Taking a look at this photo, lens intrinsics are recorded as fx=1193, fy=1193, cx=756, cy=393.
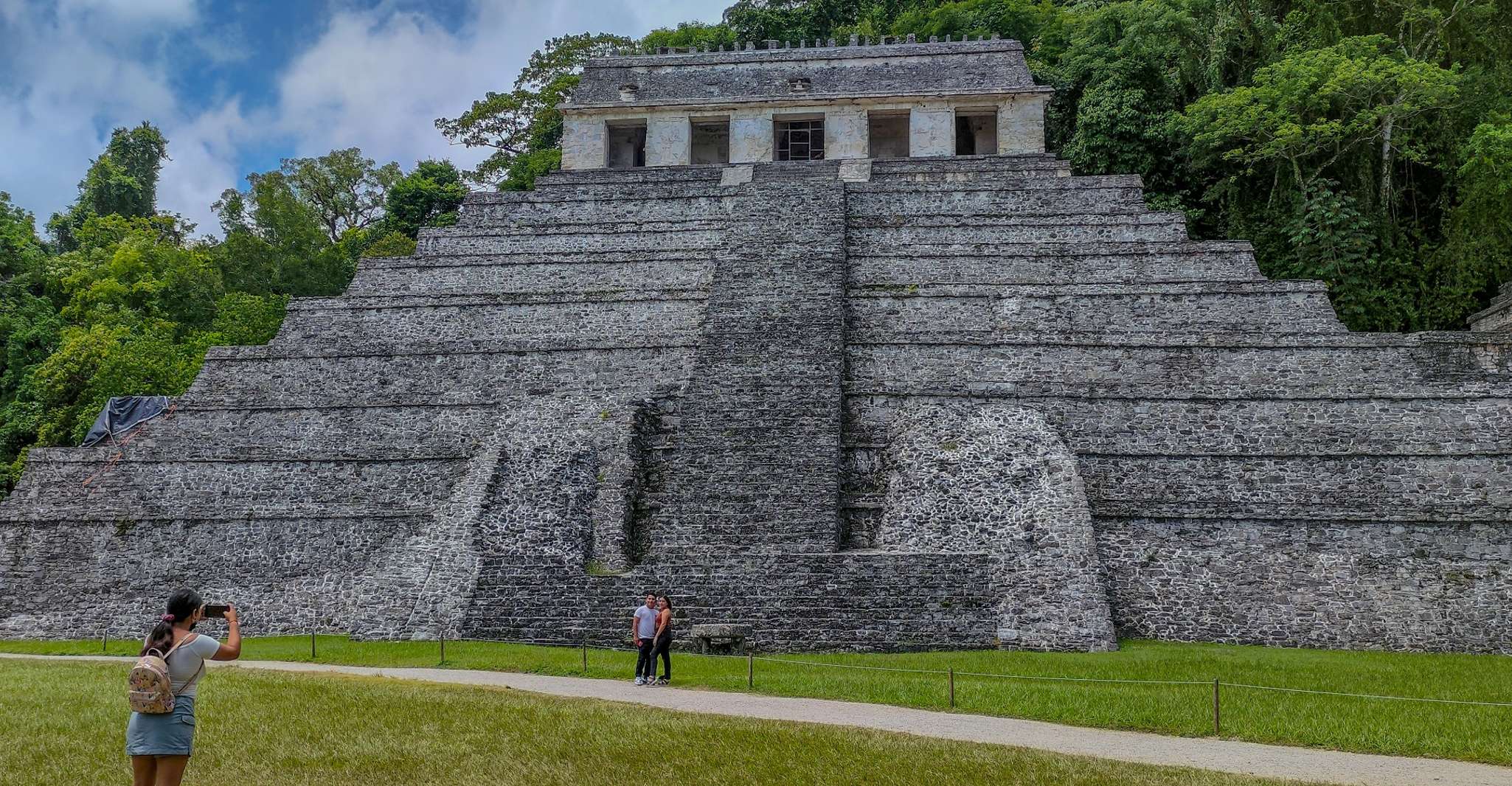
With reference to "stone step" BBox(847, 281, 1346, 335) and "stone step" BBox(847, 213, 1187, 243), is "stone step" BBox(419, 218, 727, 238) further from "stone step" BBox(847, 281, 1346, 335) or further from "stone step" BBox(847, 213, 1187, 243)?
"stone step" BBox(847, 281, 1346, 335)

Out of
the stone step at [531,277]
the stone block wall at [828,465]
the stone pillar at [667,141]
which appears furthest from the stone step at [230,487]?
the stone pillar at [667,141]

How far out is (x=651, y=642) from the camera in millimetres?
12188

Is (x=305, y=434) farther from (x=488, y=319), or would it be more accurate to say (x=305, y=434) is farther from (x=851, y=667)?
(x=851, y=667)

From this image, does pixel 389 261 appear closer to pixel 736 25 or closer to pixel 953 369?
pixel 953 369

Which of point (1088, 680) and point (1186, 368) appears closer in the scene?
point (1088, 680)

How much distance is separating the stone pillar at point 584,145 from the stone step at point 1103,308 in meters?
14.7

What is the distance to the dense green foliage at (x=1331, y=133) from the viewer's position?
25.0 m

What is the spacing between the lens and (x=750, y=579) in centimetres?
1470

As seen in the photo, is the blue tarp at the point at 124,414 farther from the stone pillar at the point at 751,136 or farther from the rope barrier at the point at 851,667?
the stone pillar at the point at 751,136

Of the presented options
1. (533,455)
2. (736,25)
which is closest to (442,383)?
(533,455)

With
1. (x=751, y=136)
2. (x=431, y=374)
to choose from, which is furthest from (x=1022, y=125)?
(x=431, y=374)

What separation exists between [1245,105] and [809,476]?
16.1 m

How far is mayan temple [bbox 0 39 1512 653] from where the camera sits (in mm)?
14938

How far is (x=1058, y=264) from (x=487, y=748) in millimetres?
17710
